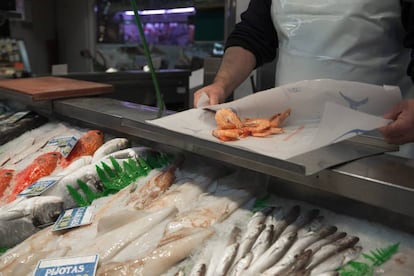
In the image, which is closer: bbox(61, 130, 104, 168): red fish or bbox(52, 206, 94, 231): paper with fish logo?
bbox(52, 206, 94, 231): paper with fish logo

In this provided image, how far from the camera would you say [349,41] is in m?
1.72

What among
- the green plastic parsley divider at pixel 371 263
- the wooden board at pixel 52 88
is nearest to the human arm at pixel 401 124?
the green plastic parsley divider at pixel 371 263

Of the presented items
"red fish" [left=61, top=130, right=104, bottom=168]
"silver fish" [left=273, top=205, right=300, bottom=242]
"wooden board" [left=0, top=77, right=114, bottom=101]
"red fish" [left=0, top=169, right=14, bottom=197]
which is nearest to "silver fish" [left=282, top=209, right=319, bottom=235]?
"silver fish" [left=273, top=205, right=300, bottom=242]

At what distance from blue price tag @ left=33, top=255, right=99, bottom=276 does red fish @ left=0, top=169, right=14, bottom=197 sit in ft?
2.09

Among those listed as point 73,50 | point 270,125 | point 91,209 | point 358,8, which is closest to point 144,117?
point 91,209

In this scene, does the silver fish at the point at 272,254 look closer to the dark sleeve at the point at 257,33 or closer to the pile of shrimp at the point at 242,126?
the pile of shrimp at the point at 242,126

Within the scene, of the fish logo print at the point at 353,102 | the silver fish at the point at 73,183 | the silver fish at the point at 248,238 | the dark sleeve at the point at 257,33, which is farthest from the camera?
the dark sleeve at the point at 257,33

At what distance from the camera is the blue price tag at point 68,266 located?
40.8 inches

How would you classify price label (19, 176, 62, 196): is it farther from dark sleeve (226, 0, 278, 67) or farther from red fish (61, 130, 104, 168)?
dark sleeve (226, 0, 278, 67)

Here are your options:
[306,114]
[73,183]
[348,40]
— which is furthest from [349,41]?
[73,183]

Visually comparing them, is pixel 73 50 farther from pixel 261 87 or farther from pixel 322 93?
pixel 322 93

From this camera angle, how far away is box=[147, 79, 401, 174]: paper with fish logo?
→ 1.01 m

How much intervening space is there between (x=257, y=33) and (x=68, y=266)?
4.93ft

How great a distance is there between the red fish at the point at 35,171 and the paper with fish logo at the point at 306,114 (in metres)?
0.69
